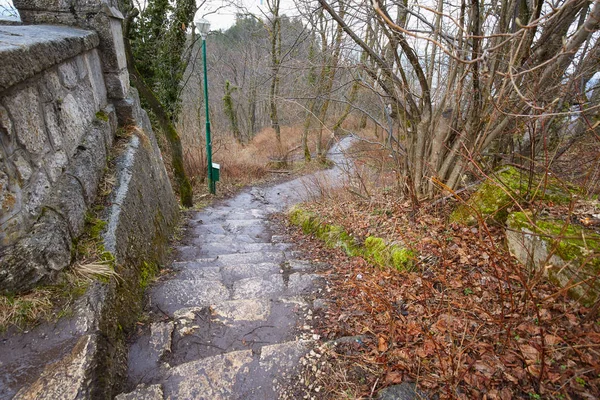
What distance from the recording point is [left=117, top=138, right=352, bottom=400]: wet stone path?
1.71 meters

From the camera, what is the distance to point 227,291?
2678 millimetres

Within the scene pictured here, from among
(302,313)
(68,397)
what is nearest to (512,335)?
(302,313)

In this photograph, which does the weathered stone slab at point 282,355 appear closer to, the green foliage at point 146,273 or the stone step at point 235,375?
the stone step at point 235,375

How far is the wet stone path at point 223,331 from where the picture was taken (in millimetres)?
1711

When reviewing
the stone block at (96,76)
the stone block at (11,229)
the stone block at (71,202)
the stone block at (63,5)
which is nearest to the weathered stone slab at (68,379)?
the stone block at (11,229)

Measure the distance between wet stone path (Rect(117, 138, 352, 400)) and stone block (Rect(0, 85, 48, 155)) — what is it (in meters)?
1.26

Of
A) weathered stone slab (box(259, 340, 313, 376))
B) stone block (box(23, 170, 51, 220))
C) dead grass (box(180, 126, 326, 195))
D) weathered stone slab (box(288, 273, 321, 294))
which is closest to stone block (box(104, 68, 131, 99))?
stone block (box(23, 170, 51, 220))

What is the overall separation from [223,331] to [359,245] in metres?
2.00

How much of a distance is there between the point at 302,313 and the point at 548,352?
1460 millimetres

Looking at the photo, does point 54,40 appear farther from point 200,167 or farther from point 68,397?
point 200,167

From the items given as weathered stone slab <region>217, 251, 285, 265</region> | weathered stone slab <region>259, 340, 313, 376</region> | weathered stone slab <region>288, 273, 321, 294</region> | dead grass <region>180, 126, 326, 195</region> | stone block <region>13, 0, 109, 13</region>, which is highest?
stone block <region>13, 0, 109, 13</region>

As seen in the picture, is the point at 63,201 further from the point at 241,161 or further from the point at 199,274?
the point at 241,161

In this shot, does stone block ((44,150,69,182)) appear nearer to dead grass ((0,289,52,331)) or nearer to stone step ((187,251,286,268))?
dead grass ((0,289,52,331))

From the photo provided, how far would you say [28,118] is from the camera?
1773 millimetres
